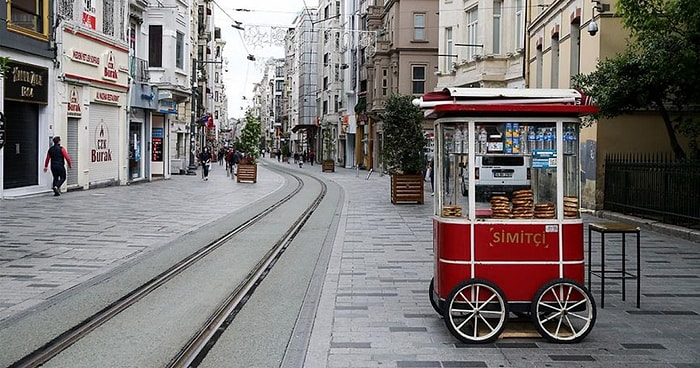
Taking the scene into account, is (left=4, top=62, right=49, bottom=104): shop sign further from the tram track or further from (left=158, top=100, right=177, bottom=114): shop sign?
(left=158, top=100, right=177, bottom=114): shop sign

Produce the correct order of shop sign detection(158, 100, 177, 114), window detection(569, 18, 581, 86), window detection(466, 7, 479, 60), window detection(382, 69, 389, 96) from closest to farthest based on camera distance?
window detection(569, 18, 581, 86) < window detection(466, 7, 479, 60) < shop sign detection(158, 100, 177, 114) < window detection(382, 69, 389, 96)

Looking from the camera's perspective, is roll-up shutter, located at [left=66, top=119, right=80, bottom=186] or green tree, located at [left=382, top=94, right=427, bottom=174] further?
roll-up shutter, located at [left=66, top=119, right=80, bottom=186]

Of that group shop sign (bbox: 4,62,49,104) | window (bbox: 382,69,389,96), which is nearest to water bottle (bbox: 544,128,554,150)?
shop sign (bbox: 4,62,49,104)

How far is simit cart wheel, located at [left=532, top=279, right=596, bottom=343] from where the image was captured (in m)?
7.26

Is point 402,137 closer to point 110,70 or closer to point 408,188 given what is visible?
point 408,188

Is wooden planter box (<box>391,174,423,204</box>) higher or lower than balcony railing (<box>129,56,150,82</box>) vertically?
lower

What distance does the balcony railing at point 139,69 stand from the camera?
35.4 metres

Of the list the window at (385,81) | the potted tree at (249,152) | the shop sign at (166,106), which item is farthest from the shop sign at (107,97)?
the window at (385,81)

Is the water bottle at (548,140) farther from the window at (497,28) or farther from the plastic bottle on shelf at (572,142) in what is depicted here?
the window at (497,28)

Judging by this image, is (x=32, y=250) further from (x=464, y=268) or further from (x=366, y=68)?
(x=366, y=68)

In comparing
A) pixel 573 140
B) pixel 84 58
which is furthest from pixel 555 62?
pixel 573 140

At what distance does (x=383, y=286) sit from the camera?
10320mm

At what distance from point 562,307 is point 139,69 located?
106ft

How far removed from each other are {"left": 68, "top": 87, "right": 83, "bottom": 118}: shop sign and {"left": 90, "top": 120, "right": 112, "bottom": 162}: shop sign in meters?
2.19
